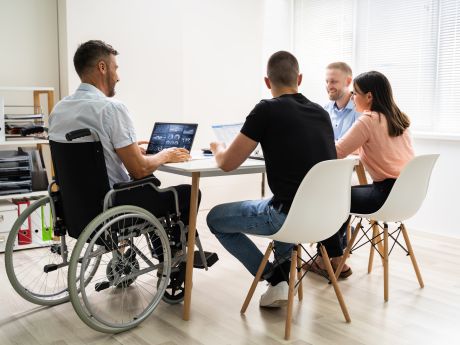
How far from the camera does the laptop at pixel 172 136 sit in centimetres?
286

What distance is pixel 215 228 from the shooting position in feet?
8.68

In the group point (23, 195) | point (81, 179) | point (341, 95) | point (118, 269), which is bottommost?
point (118, 269)

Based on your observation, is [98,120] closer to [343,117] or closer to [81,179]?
[81,179]

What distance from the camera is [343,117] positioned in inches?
145

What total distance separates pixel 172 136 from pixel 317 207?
936mm

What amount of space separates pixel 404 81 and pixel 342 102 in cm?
111

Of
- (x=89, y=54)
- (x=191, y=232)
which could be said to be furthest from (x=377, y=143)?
(x=89, y=54)

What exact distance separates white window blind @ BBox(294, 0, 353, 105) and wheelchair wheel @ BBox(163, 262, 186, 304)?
2.97 meters

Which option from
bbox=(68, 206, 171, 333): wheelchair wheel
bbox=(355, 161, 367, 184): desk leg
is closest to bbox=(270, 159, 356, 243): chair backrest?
bbox=(68, 206, 171, 333): wheelchair wheel

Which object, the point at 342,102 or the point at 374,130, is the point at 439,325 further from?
the point at 342,102

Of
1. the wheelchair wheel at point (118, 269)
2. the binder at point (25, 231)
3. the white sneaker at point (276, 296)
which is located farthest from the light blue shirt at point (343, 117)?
the binder at point (25, 231)

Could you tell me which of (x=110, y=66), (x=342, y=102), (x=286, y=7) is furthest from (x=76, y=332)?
(x=286, y=7)

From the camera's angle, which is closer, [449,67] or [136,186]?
[136,186]

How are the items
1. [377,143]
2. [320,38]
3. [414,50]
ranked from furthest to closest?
1. [320,38]
2. [414,50]
3. [377,143]
